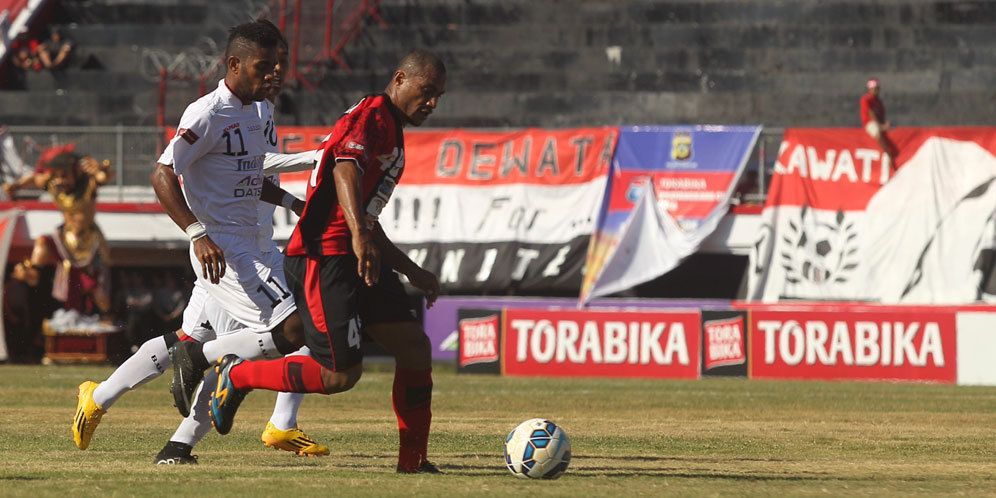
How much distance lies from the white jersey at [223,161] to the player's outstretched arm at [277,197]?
0.04 metres

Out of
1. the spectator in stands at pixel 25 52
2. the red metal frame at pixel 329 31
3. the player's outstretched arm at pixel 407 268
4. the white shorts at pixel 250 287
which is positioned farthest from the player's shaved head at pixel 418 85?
the spectator in stands at pixel 25 52

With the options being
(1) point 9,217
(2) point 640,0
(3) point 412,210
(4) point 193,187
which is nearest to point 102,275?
(1) point 9,217

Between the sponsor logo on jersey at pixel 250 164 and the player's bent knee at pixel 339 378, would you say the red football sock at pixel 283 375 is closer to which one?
the player's bent knee at pixel 339 378

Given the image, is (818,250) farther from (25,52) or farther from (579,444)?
Result: (25,52)

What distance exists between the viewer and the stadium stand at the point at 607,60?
24.6m

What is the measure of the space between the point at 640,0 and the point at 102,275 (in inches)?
412

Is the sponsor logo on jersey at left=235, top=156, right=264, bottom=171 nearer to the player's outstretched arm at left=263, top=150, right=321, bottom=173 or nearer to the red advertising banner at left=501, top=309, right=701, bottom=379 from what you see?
the player's outstretched arm at left=263, top=150, right=321, bottom=173

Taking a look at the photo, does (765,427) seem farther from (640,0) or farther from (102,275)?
(640,0)

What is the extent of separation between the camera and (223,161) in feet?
26.6

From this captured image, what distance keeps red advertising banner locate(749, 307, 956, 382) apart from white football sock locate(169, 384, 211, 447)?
40.7 feet

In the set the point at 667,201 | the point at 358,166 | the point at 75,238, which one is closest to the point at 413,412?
the point at 358,166

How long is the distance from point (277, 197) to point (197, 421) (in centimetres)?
133

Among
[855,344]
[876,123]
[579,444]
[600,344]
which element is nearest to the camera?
[579,444]

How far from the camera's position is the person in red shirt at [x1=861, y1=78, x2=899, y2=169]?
69.1ft
